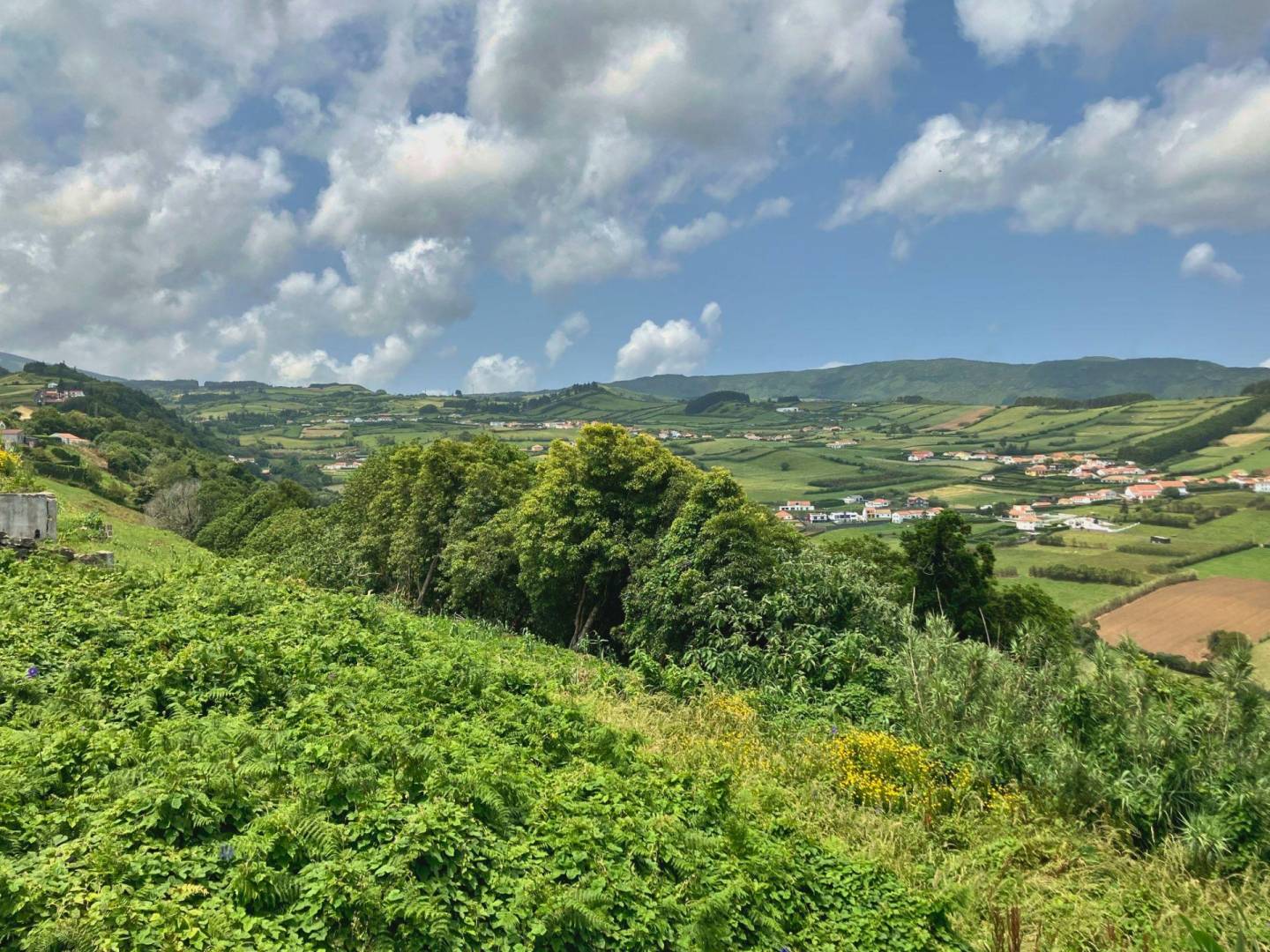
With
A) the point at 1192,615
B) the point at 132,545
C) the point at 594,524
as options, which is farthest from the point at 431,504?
the point at 1192,615

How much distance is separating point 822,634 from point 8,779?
13570mm

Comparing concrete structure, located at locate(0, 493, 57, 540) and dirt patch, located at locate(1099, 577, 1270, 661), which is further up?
concrete structure, located at locate(0, 493, 57, 540)

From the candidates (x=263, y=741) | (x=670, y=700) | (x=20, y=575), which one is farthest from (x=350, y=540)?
(x=263, y=741)

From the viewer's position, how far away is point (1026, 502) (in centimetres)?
10231

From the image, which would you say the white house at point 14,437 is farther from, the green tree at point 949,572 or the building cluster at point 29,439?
the green tree at point 949,572

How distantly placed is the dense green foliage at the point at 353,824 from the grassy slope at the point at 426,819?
20 millimetres

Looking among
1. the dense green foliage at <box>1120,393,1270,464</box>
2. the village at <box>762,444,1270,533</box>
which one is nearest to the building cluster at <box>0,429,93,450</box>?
the village at <box>762,444,1270,533</box>

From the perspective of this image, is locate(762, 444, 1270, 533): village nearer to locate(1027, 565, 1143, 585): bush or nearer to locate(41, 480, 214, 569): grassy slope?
locate(1027, 565, 1143, 585): bush

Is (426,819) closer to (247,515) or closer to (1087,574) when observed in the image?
(247,515)

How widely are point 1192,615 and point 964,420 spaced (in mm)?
155850

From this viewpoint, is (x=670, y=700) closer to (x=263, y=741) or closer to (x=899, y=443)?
(x=263, y=741)

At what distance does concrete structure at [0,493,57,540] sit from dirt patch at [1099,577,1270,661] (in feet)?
148

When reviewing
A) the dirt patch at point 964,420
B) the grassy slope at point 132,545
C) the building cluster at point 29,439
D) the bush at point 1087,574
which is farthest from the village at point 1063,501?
the building cluster at point 29,439

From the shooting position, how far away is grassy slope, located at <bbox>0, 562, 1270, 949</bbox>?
4.05 m
